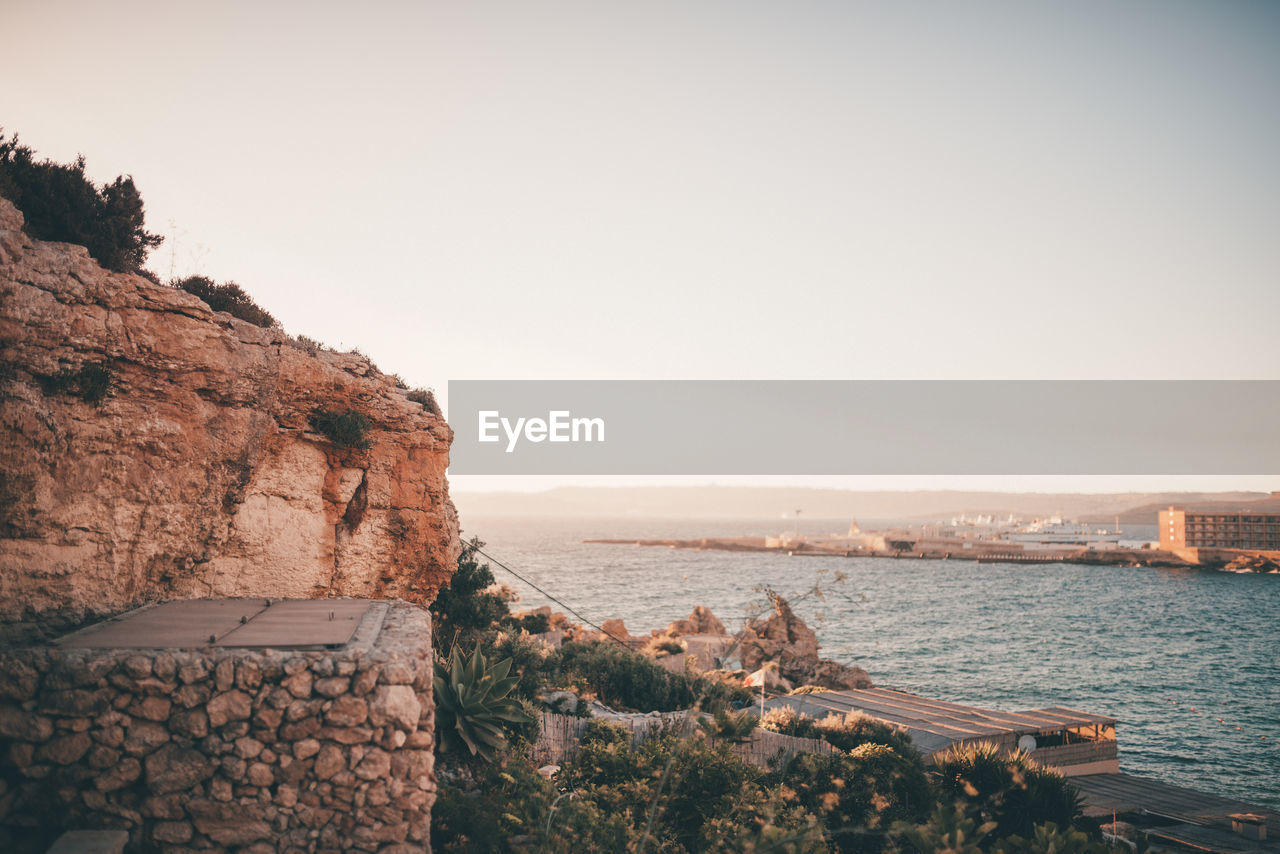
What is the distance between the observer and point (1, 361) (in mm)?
5852

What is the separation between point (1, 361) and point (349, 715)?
4313mm

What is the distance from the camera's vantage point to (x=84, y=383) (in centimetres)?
645

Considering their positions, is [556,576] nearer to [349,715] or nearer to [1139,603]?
[1139,603]

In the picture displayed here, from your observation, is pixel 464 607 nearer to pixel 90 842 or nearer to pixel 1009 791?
pixel 90 842

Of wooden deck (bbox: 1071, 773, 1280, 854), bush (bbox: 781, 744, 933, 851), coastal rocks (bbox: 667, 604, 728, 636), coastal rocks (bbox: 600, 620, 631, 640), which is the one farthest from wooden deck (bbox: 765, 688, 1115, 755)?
coastal rocks (bbox: 667, 604, 728, 636)

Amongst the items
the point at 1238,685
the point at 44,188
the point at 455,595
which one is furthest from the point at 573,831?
the point at 1238,685

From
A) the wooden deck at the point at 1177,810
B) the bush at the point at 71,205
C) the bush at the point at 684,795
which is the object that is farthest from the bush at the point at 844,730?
the bush at the point at 71,205

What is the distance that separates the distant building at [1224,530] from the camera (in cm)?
11706

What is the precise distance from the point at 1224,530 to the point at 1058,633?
8937cm

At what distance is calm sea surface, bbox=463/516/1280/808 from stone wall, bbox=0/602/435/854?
3.09 meters

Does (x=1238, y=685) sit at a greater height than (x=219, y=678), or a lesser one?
lesser

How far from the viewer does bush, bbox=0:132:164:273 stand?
6.86 m

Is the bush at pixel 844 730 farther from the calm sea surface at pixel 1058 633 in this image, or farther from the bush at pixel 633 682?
the calm sea surface at pixel 1058 633

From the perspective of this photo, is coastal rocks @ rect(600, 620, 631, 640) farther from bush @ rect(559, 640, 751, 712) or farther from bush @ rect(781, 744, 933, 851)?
bush @ rect(781, 744, 933, 851)
